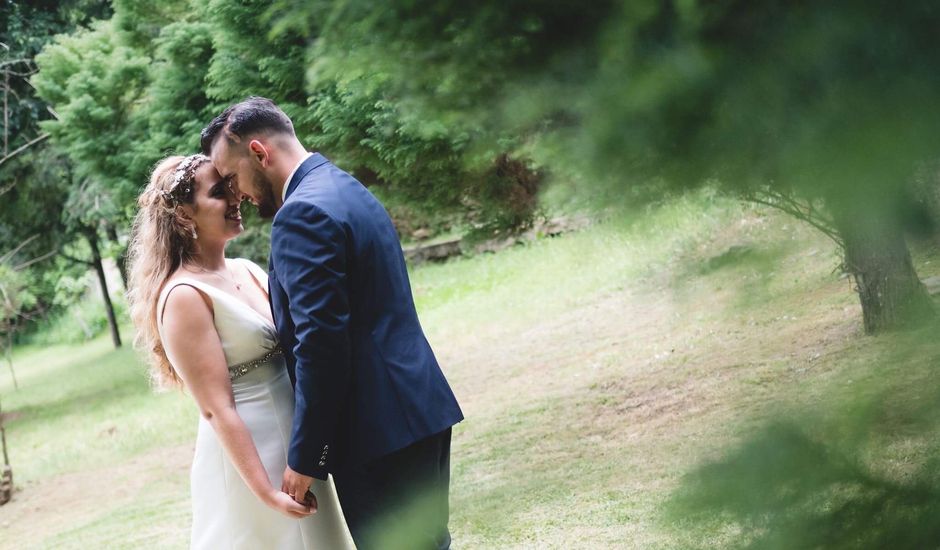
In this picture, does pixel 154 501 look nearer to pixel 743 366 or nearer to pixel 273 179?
pixel 743 366

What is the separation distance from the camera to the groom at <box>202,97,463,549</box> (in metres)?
2.94

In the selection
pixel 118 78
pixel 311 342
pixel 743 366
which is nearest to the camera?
pixel 311 342

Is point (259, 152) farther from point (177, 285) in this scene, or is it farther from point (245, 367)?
point (245, 367)

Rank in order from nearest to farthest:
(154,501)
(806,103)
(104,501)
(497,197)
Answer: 1. (806,103)
2. (497,197)
3. (154,501)
4. (104,501)

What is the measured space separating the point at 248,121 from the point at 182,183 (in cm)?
48

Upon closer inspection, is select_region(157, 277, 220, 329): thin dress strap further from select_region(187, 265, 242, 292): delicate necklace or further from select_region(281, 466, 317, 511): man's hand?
select_region(281, 466, 317, 511): man's hand

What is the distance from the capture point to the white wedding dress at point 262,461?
351cm

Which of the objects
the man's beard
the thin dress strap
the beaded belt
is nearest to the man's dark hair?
the man's beard

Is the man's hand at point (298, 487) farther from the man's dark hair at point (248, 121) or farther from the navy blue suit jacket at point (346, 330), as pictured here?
the man's dark hair at point (248, 121)

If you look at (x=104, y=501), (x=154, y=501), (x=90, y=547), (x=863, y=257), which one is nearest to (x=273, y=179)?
(x=863, y=257)

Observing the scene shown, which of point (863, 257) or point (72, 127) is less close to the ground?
point (72, 127)

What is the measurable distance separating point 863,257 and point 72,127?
11.3 meters

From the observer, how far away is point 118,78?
1397cm

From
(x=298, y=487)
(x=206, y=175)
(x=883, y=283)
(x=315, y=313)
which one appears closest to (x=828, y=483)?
(x=315, y=313)
